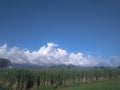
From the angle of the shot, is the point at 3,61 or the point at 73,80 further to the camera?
the point at 3,61

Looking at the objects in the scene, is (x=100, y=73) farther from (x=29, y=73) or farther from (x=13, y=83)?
(x=13, y=83)

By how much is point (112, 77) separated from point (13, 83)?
136 ft

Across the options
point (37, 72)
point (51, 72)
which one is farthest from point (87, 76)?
point (37, 72)

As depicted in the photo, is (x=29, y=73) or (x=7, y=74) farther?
(x=29, y=73)

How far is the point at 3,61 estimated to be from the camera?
107 meters

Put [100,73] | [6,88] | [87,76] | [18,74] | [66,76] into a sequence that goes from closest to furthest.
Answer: [6,88], [18,74], [66,76], [87,76], [100,73]

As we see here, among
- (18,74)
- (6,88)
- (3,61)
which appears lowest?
(6,88)

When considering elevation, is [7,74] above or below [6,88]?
above

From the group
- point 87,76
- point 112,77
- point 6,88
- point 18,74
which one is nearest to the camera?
point 6,88

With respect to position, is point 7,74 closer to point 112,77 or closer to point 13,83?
point 13,83

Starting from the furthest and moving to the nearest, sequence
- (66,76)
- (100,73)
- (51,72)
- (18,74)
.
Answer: (100,73), (66,76), (51,72), (18,74)

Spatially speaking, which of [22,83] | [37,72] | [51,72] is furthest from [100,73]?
[22,83]

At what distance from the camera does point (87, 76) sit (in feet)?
177

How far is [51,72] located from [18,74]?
9.87 m
